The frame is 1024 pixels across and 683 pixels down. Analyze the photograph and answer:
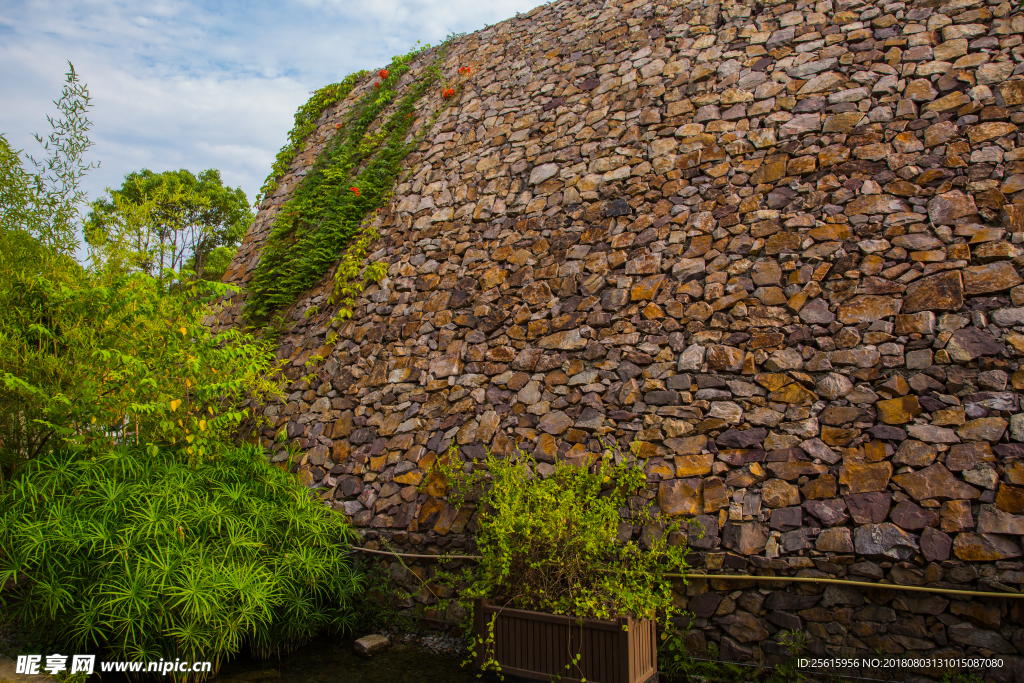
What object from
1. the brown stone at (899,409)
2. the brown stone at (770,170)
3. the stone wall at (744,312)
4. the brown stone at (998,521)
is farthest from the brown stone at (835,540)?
the brown stone at (770,170)

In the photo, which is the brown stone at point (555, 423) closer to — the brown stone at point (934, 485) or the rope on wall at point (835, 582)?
the rope on wall at point (835, 582)

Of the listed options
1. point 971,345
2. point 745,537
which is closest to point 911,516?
point 745,537

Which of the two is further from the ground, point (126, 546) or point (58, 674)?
point (126, 546)

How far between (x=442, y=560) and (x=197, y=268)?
14643 mm

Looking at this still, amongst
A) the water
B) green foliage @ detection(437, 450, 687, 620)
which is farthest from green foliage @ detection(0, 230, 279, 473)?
green foliage @ detection(437, 450, 687, 620)

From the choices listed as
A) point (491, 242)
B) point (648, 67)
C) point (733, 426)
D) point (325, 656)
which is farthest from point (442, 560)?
point (648, 67)

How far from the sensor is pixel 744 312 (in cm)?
459

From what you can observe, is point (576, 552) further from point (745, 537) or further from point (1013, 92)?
point (1013, 92)

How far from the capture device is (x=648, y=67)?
6.20 m

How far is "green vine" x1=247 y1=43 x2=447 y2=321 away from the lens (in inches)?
284

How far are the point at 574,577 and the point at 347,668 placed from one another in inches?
80.3

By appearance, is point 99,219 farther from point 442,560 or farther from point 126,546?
point 442,560

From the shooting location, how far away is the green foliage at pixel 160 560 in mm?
3760

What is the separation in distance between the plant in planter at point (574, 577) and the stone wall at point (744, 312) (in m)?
0.22
